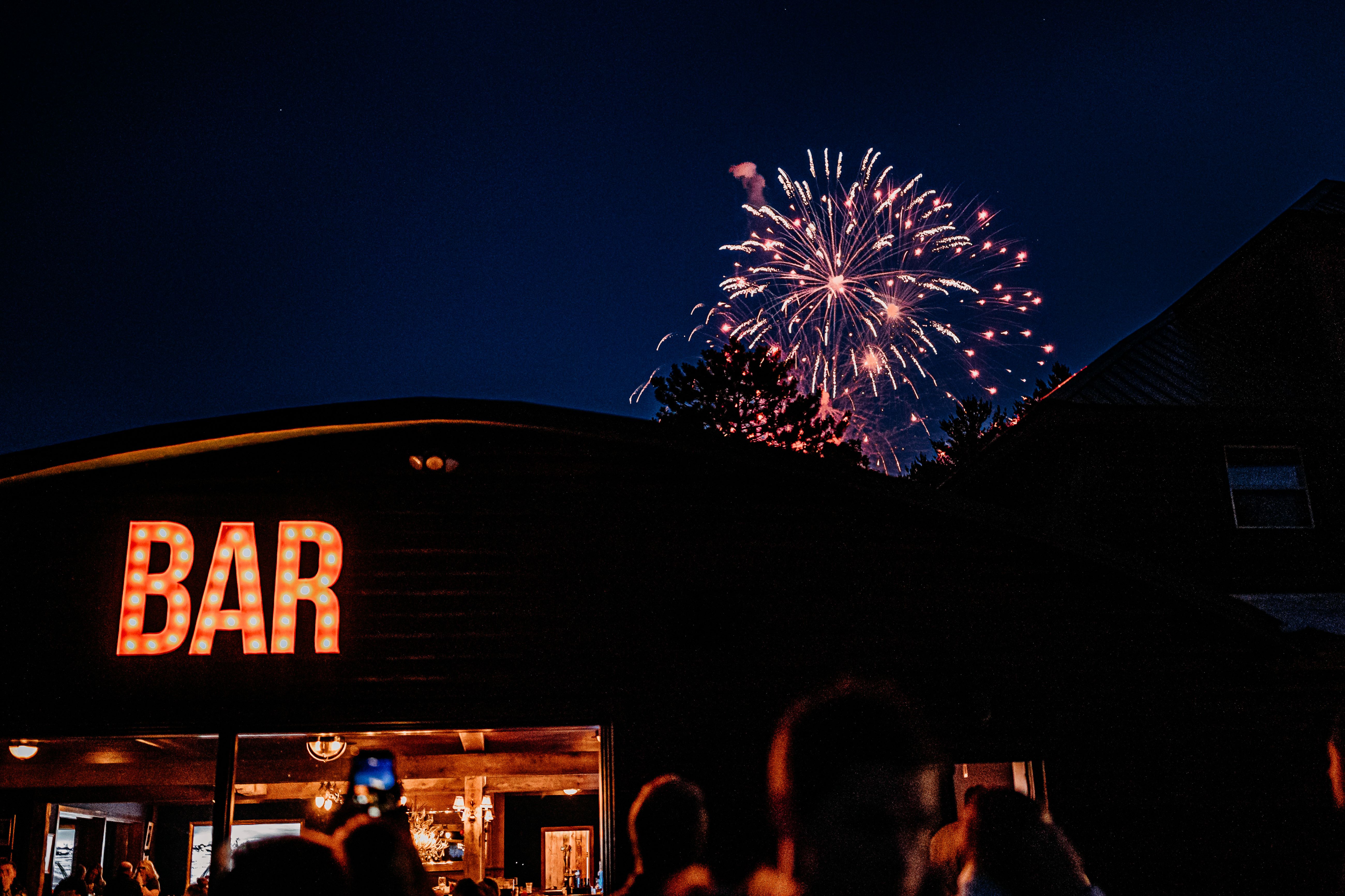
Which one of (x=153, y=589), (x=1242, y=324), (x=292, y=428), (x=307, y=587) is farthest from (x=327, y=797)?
(x=1242, y=324)

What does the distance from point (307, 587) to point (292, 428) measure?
1.37 metres

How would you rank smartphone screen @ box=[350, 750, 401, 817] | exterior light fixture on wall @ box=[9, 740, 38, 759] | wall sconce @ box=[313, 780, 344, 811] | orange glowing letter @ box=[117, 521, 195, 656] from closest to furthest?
smartphone screen @ box=[350, 750, 401, 817] < orange glowing letter @ box=[117, 521, 195, 656] < exterior light fixture on wall @ box=[9, 740, 38, 759] < wall sconce @ box=[313, 780, 344, 811]

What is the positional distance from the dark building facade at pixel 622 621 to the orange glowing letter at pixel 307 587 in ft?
0.07

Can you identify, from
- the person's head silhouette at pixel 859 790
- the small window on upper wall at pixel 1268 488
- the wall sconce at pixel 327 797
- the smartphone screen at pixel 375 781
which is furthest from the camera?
the wall sconce at pixel 327 797

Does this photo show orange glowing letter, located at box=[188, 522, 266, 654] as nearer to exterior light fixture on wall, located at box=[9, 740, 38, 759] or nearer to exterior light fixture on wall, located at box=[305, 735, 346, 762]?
exterior light fixture on wall, located at box=[305, 735, 346, 762]

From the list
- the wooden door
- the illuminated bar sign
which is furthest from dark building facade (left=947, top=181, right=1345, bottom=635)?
the wooden door

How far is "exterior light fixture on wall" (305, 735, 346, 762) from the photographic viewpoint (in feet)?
44.8

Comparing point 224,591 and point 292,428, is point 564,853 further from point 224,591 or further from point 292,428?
point 292,428

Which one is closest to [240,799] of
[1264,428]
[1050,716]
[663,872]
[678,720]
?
[678,720]

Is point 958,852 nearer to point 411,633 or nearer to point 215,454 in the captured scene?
point 411,633

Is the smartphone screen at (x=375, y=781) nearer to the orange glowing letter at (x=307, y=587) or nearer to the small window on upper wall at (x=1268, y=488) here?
the orange glowing letter at (x=307, y=587)

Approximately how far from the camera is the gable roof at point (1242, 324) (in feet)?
46.4

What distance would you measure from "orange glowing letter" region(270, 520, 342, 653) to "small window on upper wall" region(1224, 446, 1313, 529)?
35.9 feet

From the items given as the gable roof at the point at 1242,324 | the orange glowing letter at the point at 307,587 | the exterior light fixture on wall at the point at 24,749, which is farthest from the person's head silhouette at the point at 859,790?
the exterior light fixture on wall at the point at 24,749
